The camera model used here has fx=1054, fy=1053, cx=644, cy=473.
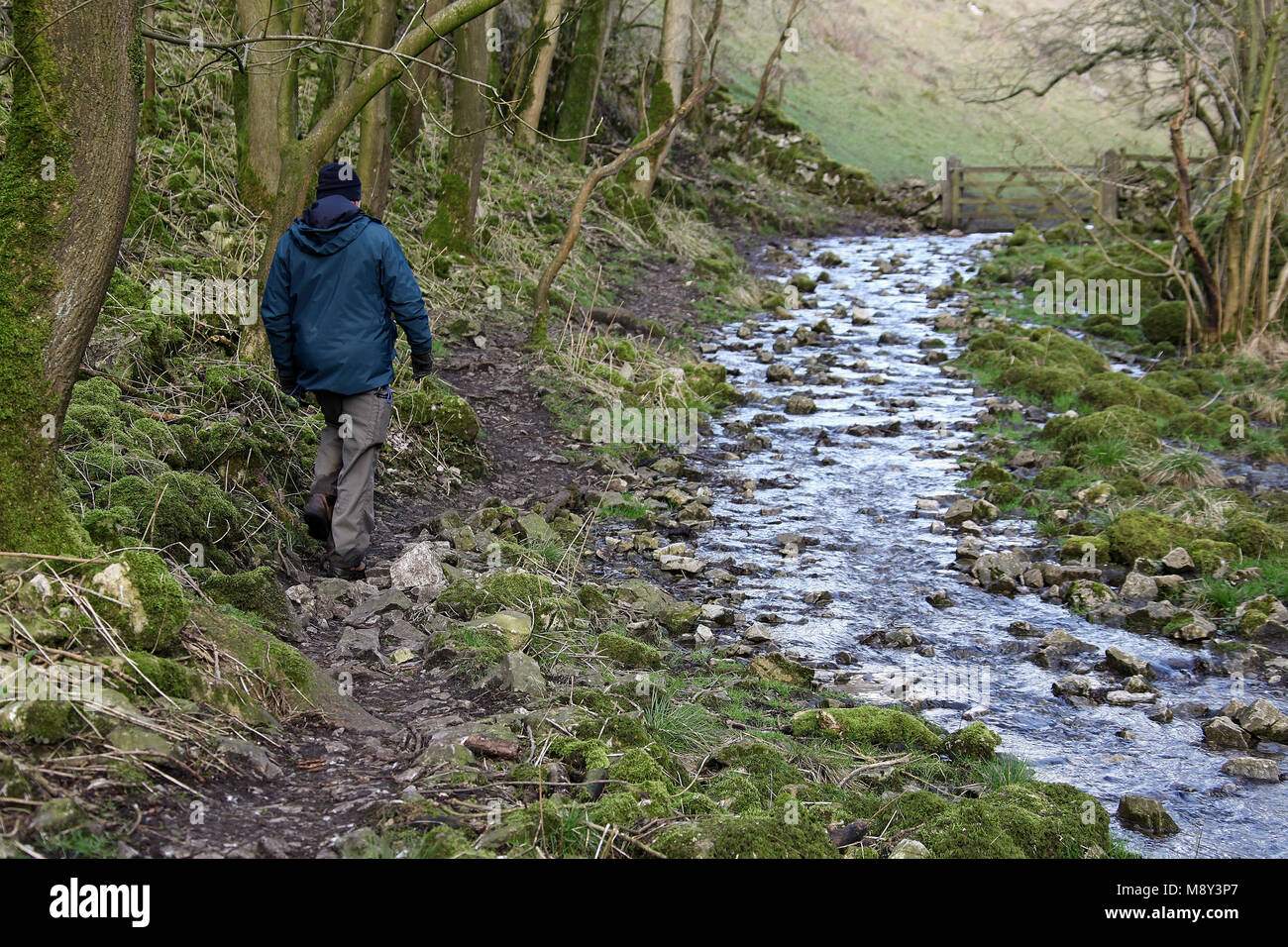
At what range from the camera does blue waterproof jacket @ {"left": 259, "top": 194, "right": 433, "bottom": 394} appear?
18.9 ft

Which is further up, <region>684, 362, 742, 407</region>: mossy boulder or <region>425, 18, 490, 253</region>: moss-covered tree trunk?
<region>425, 18, 490, 253</region>: moss-covered tree trunk

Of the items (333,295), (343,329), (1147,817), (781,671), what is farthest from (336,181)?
(1147,817)

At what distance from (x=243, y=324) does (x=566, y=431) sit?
10.7 ft

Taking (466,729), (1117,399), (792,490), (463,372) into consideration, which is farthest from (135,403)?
(1117,399)

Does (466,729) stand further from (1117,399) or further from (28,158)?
(1117,399)

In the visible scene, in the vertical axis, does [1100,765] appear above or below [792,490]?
below

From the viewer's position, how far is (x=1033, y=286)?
685 inches

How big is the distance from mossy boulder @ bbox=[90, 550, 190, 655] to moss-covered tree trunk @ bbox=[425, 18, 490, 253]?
8.61m

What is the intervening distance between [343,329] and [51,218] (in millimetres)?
2207

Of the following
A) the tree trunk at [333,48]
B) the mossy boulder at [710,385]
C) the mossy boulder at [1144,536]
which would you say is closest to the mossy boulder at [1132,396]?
the mossy boulder at [1144,536]

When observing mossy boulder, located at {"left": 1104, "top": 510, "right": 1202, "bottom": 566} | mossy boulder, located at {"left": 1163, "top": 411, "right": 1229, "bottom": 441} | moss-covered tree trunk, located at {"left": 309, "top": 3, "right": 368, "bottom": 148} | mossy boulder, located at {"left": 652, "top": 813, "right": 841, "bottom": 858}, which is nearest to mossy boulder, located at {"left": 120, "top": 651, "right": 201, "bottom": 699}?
mossy boulder, located at {"left": 652, "top": 813, "right": 841, "bottom": 858}

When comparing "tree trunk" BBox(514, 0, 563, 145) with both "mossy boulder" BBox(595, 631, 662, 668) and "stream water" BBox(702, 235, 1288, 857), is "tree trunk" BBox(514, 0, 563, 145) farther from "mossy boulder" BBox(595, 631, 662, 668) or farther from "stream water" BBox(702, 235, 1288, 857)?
"mossy boulder" BBox(595, 631, 662, 668)

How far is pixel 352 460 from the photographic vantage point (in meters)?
5.97

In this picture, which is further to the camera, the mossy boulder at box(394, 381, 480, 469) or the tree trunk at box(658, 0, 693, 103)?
the tree trunk at box(658, 0, 693, 103)
